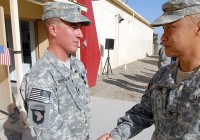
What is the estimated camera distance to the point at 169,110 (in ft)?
3.93

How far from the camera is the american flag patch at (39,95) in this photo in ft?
4.64

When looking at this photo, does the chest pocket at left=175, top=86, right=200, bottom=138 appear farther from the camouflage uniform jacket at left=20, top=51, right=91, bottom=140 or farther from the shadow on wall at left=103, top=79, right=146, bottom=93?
the shadow on wall at left=103, top=79, right=146, bottom=93

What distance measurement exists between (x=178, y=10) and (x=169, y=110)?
1.80 ft

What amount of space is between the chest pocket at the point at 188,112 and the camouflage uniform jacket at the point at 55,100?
2.66 feet

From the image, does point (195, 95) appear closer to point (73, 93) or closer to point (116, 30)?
point (73, 93)

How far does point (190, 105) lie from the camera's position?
1115 millimetres

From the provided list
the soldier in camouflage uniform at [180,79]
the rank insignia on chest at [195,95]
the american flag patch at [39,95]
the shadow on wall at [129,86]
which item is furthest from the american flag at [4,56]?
the shadow on wall at [129,86]

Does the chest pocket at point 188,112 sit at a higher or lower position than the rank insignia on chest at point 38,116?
higher

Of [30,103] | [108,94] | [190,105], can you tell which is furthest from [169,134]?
[108,94]

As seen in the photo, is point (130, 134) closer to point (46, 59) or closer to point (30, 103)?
point (30, 103)

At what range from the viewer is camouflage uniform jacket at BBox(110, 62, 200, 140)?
1107 mm

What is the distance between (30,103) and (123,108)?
3759 mm

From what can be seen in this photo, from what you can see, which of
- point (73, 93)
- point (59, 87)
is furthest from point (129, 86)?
point (59, 87)

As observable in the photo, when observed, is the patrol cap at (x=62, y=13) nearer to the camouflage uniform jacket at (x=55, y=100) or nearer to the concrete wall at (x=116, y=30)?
the camouflage uniform jacket at (x=55, y=100)
